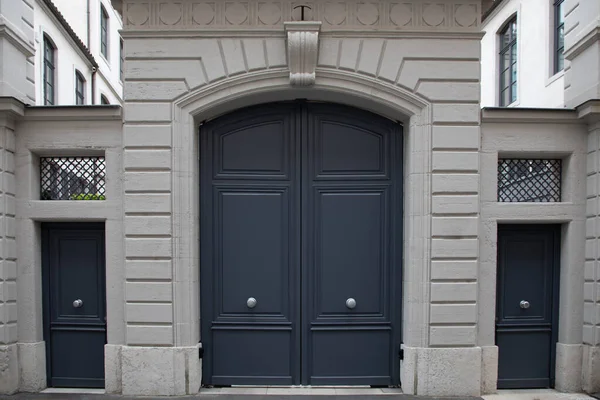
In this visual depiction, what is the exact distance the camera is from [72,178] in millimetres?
5688

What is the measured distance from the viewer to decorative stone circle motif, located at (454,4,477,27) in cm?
534

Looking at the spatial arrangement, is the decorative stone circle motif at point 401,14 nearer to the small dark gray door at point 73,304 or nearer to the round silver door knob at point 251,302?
the round silver door knob at point 251,302

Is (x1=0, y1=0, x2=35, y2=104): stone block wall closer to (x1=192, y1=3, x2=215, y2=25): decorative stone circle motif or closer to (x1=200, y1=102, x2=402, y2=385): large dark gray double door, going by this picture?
(x1=192, y1=3, x2=215, y2=25): decorative stone circle motif

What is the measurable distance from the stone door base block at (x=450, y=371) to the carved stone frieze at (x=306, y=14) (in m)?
4.26

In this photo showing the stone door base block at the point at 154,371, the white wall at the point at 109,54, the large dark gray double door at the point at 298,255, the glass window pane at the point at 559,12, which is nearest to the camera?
the stone door base block at the point at 154,371

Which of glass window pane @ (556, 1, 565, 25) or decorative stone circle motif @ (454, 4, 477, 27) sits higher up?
glass window pane @ (556, 1, 565, 25)

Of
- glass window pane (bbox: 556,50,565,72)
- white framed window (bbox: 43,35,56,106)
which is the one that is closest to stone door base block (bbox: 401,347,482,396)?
glass window pane (bbox: 556,50,565,72)

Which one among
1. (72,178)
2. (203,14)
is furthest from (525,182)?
(72,178)

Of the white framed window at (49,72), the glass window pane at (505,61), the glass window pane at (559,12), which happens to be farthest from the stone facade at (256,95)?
the glass window pane at (505,61)

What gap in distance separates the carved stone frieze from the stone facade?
0.7 inches

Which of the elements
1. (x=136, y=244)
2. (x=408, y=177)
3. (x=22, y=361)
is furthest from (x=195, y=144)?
(x=22, y=361)

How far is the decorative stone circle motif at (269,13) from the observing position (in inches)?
209

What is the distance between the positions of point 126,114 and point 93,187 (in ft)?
3.90

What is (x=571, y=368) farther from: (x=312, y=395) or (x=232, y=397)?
(x=232, y=397)
